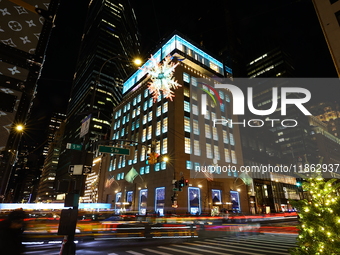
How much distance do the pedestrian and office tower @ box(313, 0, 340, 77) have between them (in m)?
11.8

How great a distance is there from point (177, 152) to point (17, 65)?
3345 cm

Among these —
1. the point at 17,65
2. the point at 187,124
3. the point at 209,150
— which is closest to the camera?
the point at 17,65

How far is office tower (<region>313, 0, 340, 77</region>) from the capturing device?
782cm

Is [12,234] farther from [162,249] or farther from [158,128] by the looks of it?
[158,128]

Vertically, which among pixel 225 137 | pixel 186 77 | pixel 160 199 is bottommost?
pixel 160 199

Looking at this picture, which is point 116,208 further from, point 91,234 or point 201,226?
point 91,234

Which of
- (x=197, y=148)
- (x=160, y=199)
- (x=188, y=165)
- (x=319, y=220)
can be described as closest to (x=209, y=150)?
(x=197, y=148)

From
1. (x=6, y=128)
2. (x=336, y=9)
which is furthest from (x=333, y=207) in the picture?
(x=6, y=128)

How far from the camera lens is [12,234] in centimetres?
523

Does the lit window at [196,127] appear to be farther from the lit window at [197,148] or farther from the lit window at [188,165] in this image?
the lit window at [188,165]

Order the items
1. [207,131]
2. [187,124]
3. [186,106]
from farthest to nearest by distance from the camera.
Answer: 1. [207,131]
2. [186,106]
3. [187,124]

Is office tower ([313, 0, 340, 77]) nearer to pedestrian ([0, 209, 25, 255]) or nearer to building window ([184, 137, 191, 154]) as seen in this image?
pedestrian ([0, 209, 25, 255])

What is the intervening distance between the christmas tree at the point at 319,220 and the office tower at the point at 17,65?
8.59 metres

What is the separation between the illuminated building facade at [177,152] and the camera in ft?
127
